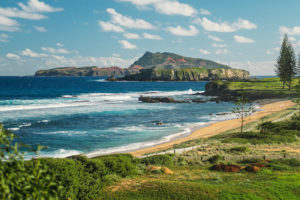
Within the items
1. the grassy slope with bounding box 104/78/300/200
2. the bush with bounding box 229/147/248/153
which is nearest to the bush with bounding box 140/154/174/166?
the grassy slope with bounding box 104/78/300/200

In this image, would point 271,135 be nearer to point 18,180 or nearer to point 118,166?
point 118,166

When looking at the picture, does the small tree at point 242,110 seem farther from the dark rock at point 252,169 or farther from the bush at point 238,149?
the dark rock at point 252,169

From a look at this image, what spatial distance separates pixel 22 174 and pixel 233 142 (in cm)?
2716

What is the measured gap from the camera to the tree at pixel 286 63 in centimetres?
8975

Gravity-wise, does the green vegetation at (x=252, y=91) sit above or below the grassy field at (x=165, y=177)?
above

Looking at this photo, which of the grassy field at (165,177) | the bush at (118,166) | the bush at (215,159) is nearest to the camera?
the grassy field at (165,177)

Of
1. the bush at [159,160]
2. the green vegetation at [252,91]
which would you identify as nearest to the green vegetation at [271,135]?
the bush at [159,160]

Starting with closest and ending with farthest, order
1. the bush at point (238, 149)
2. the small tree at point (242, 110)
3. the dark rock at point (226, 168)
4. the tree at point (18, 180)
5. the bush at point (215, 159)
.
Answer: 1. the tree at point (18, 180)
2. the dark rock at point (226, 168)
3. the bush at point (215, 159)
4. the bush at point (238, 149)
5. the small tree at point (242, 110)

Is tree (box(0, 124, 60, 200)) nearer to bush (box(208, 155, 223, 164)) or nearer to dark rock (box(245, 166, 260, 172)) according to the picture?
dark rock (box(245, 166, 260, 172))

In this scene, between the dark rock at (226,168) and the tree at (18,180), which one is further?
the dark rock at (226,168)

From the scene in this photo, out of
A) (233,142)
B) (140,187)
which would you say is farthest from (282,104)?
(140,187)

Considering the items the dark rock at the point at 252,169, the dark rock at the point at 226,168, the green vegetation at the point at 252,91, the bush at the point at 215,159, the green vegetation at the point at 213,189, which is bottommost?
the bush at the point at 215,159

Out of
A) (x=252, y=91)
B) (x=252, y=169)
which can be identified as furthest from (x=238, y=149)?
(x=252, y=91)

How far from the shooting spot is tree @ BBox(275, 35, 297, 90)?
89750 millimetres
